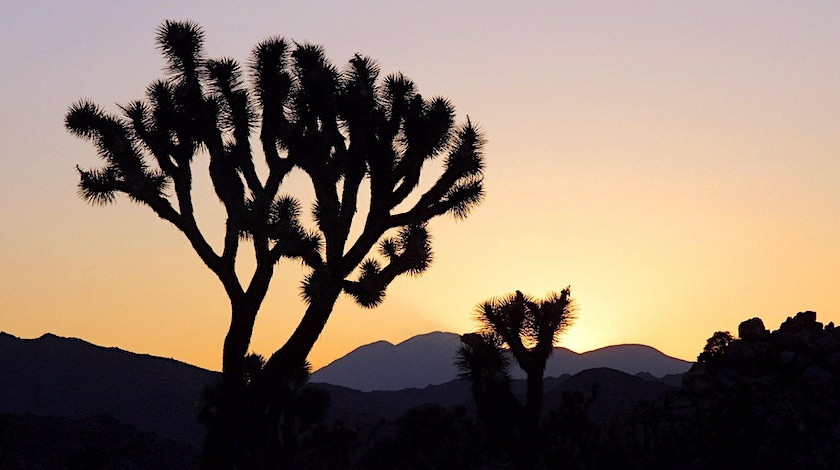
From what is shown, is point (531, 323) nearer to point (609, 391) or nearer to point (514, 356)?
point (514, 356)

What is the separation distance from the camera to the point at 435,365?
7480 inches

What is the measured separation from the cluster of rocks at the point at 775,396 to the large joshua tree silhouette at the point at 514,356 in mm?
3780

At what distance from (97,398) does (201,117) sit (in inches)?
1842

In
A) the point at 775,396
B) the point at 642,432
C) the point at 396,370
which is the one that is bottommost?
the point at 642,432

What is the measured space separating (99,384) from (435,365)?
12757 cm

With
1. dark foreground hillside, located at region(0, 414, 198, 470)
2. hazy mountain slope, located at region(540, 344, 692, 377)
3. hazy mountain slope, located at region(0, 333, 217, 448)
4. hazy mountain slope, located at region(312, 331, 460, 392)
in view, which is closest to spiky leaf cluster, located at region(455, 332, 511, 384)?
dark foreground hillside, located at region(0, 414, 198, 470)

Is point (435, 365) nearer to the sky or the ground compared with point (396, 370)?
nearer to the sky

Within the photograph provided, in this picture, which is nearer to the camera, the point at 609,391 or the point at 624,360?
the point at 609,391

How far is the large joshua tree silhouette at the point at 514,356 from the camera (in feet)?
69.2

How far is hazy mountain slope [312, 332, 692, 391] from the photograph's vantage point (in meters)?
167

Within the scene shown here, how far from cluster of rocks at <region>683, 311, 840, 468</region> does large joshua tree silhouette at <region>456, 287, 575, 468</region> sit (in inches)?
149

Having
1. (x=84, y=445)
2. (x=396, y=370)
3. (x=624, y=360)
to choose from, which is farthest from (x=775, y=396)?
(x=396, y=370)

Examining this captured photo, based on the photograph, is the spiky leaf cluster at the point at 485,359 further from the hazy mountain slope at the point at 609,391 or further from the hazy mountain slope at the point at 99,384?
the hazy mountain slope at the point at 99,384

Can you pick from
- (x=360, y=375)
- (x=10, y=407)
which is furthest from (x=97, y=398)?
(x=360, y=375)
